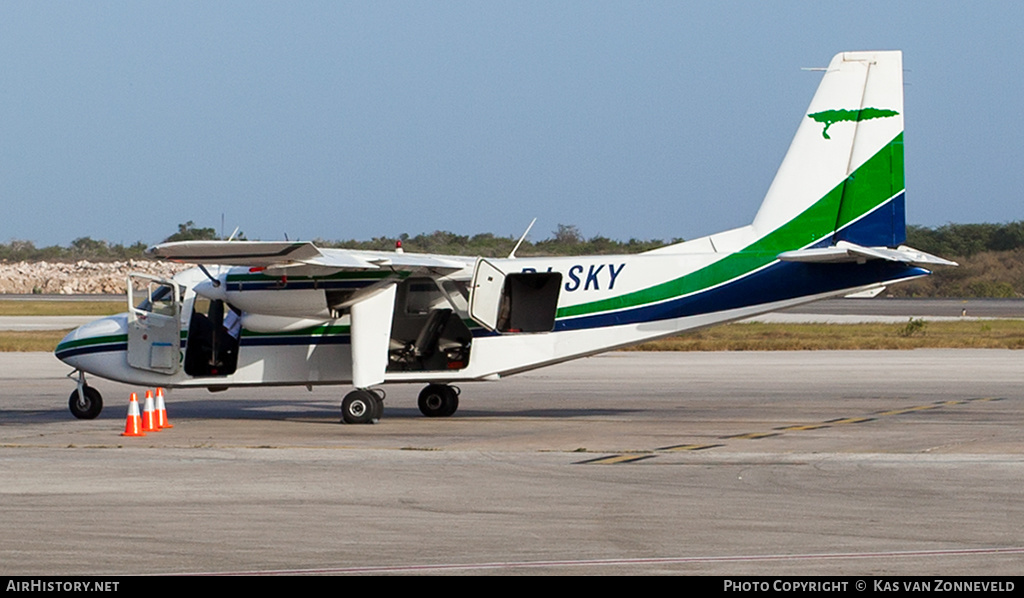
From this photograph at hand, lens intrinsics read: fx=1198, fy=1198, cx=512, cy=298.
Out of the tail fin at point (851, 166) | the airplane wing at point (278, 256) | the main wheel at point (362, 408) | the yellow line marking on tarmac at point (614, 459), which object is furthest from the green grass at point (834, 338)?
the yellow line marking on tarmac at point (614, 459)

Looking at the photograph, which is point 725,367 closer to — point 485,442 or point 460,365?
point 460,365

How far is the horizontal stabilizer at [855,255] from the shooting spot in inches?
701

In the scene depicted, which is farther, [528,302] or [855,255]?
[528,302]

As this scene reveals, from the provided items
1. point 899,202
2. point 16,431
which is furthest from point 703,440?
point 16,431

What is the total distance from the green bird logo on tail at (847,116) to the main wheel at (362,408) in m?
8.26

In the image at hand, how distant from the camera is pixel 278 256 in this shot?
56.0 feet

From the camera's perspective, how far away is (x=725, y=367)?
31203 mm

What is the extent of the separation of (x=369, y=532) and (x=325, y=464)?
4.53 m

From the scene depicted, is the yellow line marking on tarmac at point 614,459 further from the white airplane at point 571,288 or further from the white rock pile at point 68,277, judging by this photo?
the white rock pile at point 68,277

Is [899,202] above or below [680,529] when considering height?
above

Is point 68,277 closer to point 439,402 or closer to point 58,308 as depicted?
point 58,308

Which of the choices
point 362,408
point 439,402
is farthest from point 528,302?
point 362,408

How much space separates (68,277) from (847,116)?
9158cm

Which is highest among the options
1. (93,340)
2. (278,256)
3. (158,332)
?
(278,256)
